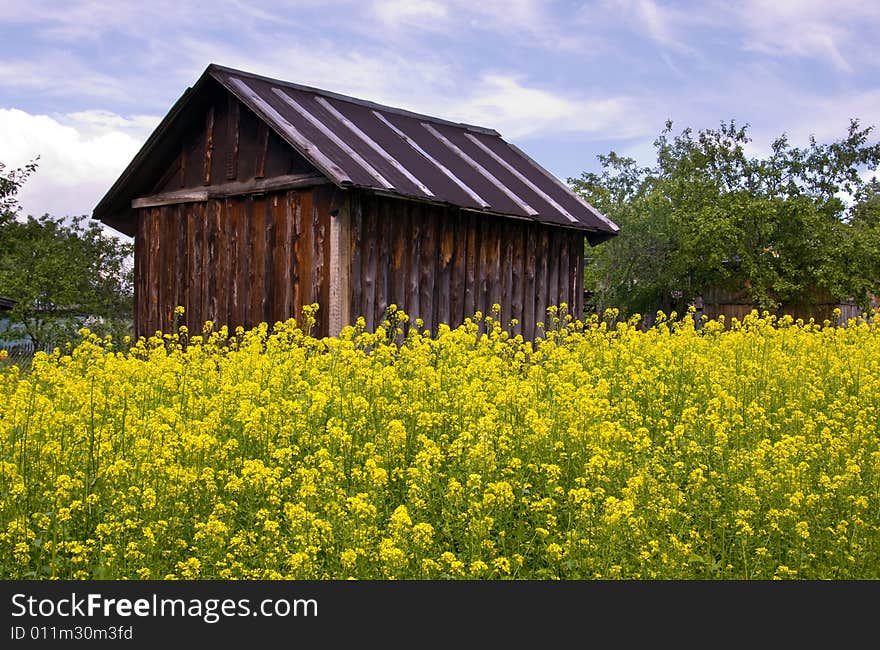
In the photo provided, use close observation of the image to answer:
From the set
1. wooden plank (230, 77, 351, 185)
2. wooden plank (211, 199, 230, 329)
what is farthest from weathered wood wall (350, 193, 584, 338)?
wooden plank (211, 199, 230, 329)

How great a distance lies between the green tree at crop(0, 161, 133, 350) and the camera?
99.1ft

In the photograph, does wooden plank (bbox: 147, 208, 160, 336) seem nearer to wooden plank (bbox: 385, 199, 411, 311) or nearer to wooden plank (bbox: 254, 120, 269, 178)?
wooden plank (bbox: 254, 120, 269, 178)

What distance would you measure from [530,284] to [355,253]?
4.17 meters

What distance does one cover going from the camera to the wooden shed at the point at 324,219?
45.0ft

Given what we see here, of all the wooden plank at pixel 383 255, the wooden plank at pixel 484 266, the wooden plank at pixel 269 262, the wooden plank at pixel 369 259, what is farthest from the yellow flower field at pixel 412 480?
the wooden plank at pixel 484 266

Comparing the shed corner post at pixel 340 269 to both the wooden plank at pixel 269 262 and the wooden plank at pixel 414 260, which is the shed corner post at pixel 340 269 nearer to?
the wooden plank at pixel 414 260

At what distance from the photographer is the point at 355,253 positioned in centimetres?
1359

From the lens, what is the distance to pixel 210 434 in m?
7.04

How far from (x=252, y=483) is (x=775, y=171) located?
34.2 meters

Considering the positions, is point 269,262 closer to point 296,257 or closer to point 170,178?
point 296,257

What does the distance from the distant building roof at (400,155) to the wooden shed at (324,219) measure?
0.04 metres

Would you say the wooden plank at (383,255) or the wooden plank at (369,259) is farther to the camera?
the wooden plank at (383,255)

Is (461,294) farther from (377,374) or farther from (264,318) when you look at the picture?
(377,374)

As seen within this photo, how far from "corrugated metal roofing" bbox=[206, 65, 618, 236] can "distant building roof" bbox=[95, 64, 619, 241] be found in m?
0.02
